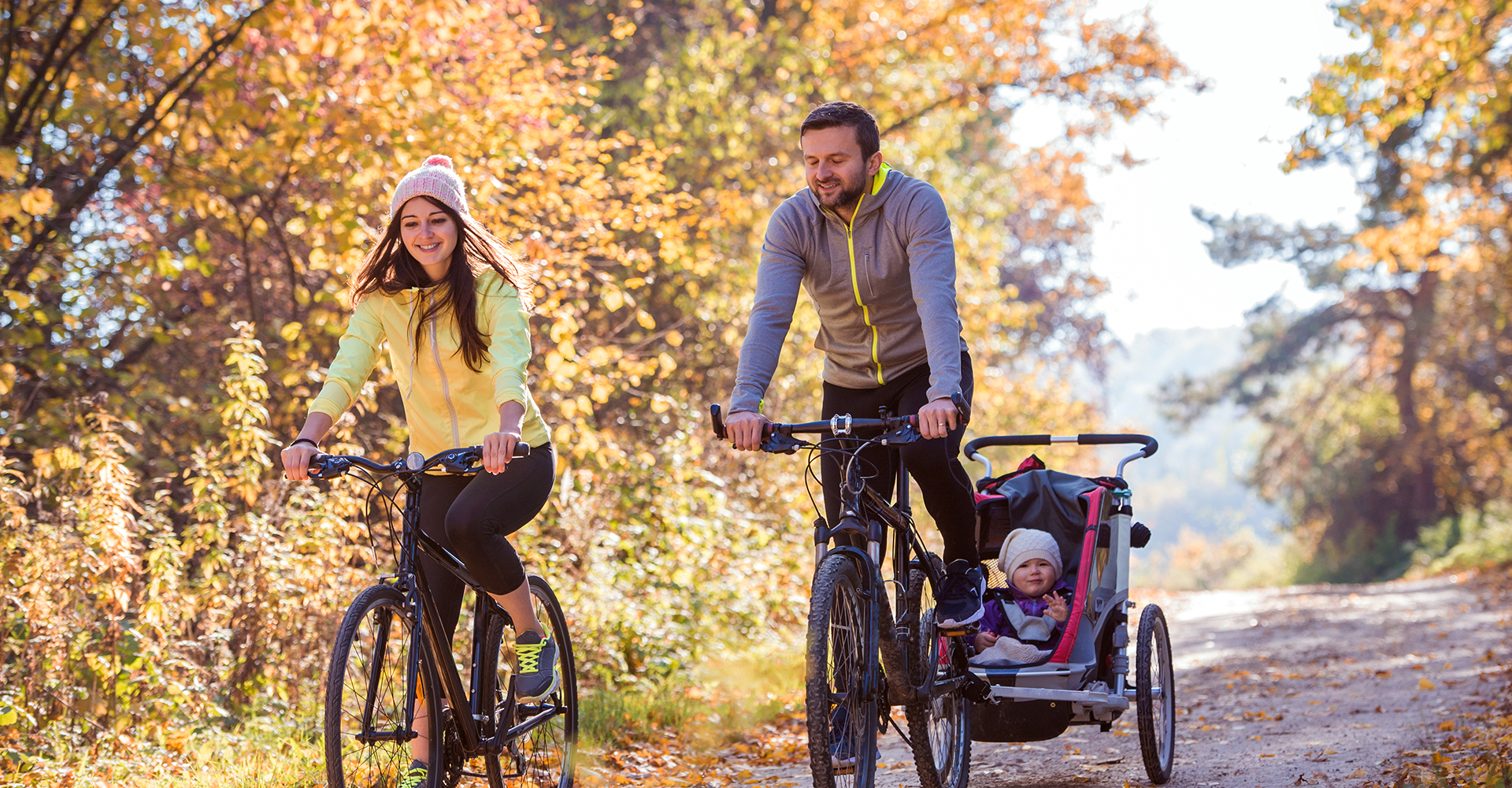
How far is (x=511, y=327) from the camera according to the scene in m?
3.86

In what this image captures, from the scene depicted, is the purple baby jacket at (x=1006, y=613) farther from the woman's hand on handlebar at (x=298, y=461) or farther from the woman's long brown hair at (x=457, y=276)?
the woman's hand on handlebar at (x=298, y=461)

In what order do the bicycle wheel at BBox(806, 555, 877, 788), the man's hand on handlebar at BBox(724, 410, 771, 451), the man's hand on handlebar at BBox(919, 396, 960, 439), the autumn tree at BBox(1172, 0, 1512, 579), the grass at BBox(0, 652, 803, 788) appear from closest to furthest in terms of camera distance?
the bicycle wheel at BBox(806, 555, 877, 788) < the man's hand on handlebar at BBox(919, 396, 960, 439) < the man's hand on handlebar at BBox(724, 410, 771, 451) < the grass at BBox(0, 652, 803, 788) < the autumn tree at BBox(1172, 0, 1512, 579)

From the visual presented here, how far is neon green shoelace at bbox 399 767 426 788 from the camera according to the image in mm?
3623

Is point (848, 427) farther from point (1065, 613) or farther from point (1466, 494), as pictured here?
point (1466, 494)

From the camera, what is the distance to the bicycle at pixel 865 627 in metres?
3.41

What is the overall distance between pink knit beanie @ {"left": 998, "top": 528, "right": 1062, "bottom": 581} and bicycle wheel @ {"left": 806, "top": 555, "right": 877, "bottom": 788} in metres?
1.23

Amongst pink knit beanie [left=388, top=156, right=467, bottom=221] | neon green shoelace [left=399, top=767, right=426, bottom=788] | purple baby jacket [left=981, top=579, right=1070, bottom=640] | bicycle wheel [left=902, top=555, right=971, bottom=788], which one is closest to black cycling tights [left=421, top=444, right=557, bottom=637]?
neon green shoelace [left=399, top=767, right=426, bottom=788]

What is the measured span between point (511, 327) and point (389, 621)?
3.08 feet

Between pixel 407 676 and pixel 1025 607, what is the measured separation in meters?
2.28

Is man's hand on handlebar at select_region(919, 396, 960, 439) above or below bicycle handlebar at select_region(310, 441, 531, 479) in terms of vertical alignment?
above

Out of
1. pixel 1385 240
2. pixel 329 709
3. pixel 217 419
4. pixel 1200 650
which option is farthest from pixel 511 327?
pixel 1385 240

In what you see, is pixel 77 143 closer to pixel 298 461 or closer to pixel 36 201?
pixel 36 201

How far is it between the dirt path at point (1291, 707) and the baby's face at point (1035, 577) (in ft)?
2.79

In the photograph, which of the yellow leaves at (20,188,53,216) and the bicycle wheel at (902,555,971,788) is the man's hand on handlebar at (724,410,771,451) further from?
the yellow leaves at (20,188,53,216)
